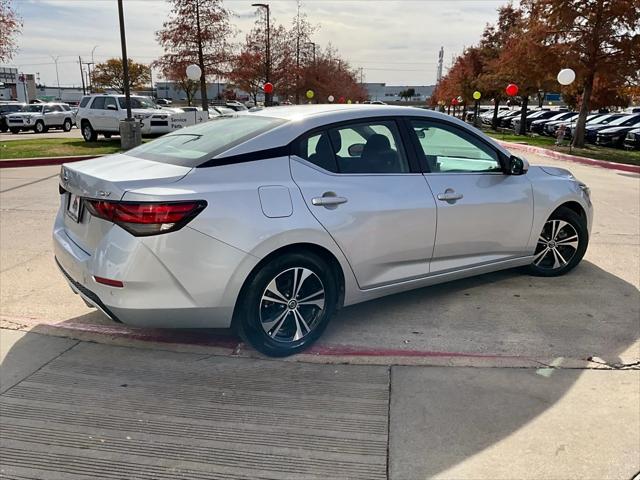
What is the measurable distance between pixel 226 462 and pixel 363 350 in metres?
1.42

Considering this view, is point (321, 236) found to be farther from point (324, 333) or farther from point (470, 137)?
point (470, 137)

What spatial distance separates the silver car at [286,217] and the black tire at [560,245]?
45 centimetres

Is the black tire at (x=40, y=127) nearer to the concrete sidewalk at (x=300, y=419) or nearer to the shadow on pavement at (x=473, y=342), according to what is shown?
the shadow on pavement at (x=473, y=342)

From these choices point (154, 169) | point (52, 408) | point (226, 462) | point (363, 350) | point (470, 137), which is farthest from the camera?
point (470, 137)

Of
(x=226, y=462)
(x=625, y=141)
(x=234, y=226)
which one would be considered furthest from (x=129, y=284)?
(x=625, y=141)

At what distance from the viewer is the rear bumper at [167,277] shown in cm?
309

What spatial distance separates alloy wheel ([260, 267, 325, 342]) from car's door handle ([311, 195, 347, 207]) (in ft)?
1.46

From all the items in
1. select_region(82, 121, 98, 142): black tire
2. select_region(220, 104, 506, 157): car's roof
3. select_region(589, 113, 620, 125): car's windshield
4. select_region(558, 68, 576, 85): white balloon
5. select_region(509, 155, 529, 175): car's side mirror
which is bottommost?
select_region(82, 121, 98, 142): black tire

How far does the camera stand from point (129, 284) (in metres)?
3.13

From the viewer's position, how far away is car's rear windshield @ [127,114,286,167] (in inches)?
137

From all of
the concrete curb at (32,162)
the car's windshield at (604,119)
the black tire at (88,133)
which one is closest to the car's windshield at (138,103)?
the black tire at (88,133)

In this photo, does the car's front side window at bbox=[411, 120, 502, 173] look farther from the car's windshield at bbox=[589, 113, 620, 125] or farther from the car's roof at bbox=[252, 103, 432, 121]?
the car's windshield at bbox=[589, 113, 620, 125]

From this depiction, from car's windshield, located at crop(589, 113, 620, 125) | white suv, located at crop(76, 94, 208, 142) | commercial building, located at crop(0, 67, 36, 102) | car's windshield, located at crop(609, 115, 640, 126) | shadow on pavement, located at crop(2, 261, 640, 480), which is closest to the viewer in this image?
shadow on pavement, located at crop(2, 261, 640, 480)

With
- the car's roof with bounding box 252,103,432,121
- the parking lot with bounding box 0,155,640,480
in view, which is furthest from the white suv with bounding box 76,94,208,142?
the car's roof with bounding box 252,103,432,121
